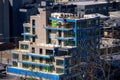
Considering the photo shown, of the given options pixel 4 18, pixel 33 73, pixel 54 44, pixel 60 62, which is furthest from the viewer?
pixel 4 18

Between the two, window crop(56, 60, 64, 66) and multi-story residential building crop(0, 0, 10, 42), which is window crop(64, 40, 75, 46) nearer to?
window crop(56, 60, 64, 66)

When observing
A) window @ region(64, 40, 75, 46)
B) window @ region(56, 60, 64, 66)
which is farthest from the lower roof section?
window @ region(64, 40, 75, 46)

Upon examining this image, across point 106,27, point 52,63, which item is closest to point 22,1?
point 106,27

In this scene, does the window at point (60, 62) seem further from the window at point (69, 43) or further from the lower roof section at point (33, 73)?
the window at point (69, 43)

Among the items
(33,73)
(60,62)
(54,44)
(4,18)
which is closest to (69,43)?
(54,44)

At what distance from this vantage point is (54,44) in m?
10.5

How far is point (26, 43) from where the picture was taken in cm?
1092

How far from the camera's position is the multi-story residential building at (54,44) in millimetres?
9859

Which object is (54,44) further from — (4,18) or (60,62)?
(4,18)

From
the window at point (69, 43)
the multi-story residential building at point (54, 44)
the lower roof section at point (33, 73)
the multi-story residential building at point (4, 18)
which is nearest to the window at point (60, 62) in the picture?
the multi-story residential building at point (54, 44)

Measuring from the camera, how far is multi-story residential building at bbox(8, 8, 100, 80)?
32.3 ft

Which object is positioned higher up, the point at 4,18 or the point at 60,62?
the point at 4,18

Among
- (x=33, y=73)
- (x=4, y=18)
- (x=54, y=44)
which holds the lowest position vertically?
(x=33, y=73)

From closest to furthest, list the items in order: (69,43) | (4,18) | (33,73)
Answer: (33,73)
(69,43)
(4,18)
